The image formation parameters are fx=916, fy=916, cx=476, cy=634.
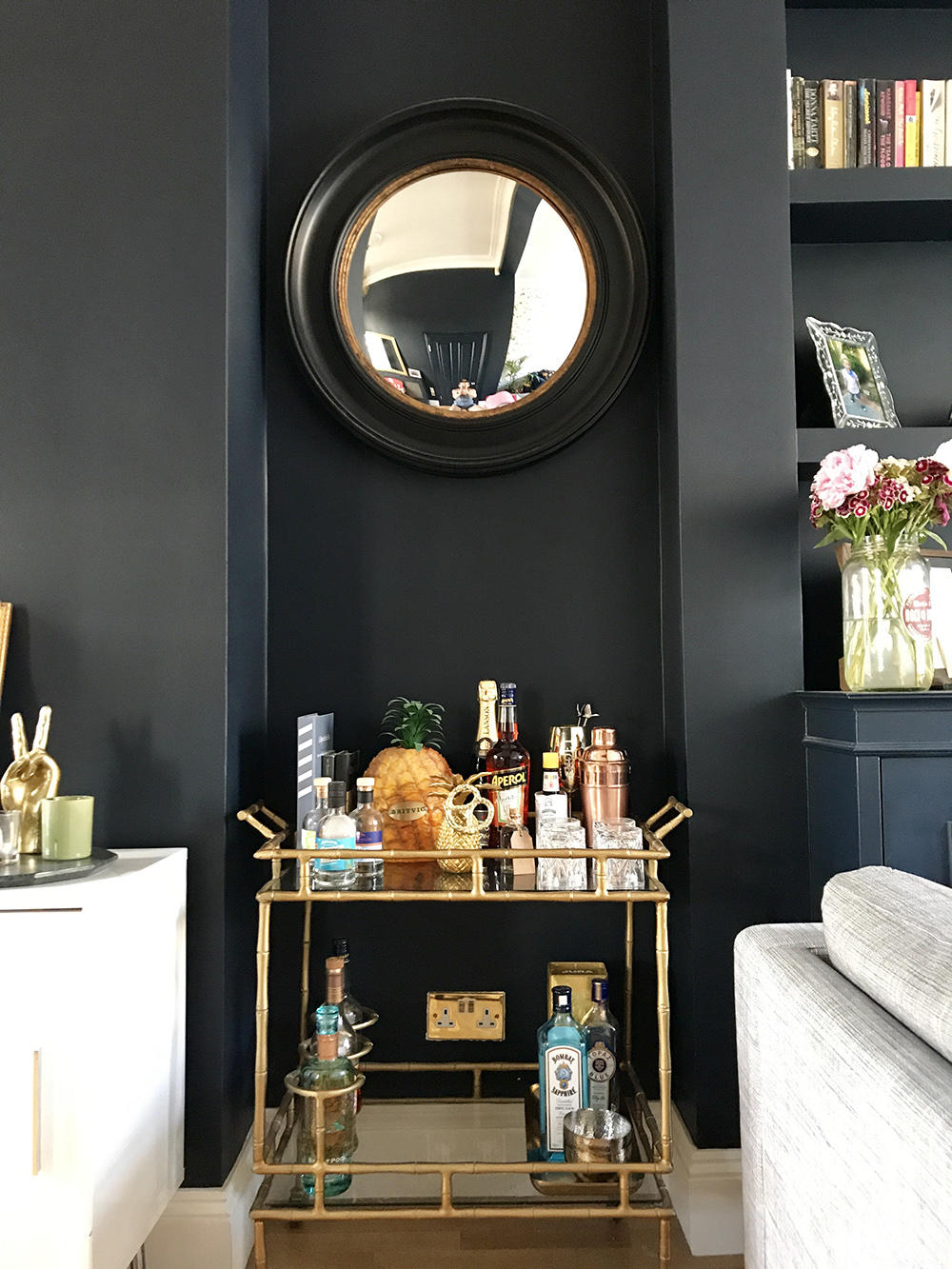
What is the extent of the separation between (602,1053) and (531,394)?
1415 millimetres

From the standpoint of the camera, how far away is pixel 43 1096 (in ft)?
4.37

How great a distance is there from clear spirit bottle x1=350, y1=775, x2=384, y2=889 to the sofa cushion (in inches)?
34.3

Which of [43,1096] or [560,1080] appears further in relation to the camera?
[560,1080]

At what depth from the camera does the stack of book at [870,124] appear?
80.1 inches

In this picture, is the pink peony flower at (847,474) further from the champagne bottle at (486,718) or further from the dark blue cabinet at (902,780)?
the champagne bottle at (486,718)

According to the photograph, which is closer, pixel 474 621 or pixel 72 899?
pixel 72 899

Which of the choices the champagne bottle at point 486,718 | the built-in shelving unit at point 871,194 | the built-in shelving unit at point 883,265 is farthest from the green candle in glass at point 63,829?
the built-in shelving unit at point 871,194

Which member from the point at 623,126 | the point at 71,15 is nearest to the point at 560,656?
the point at 623,126

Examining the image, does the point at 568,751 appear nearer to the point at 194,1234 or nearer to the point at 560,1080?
the point at 560,1080

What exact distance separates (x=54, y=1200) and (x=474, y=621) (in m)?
1.33

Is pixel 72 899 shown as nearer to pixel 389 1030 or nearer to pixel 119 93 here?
pixel 389 1030

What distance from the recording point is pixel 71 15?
184 centimetres

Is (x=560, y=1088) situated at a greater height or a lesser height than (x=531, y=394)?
lesser

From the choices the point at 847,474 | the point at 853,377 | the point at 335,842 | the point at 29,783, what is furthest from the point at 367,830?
the point at 853,377
